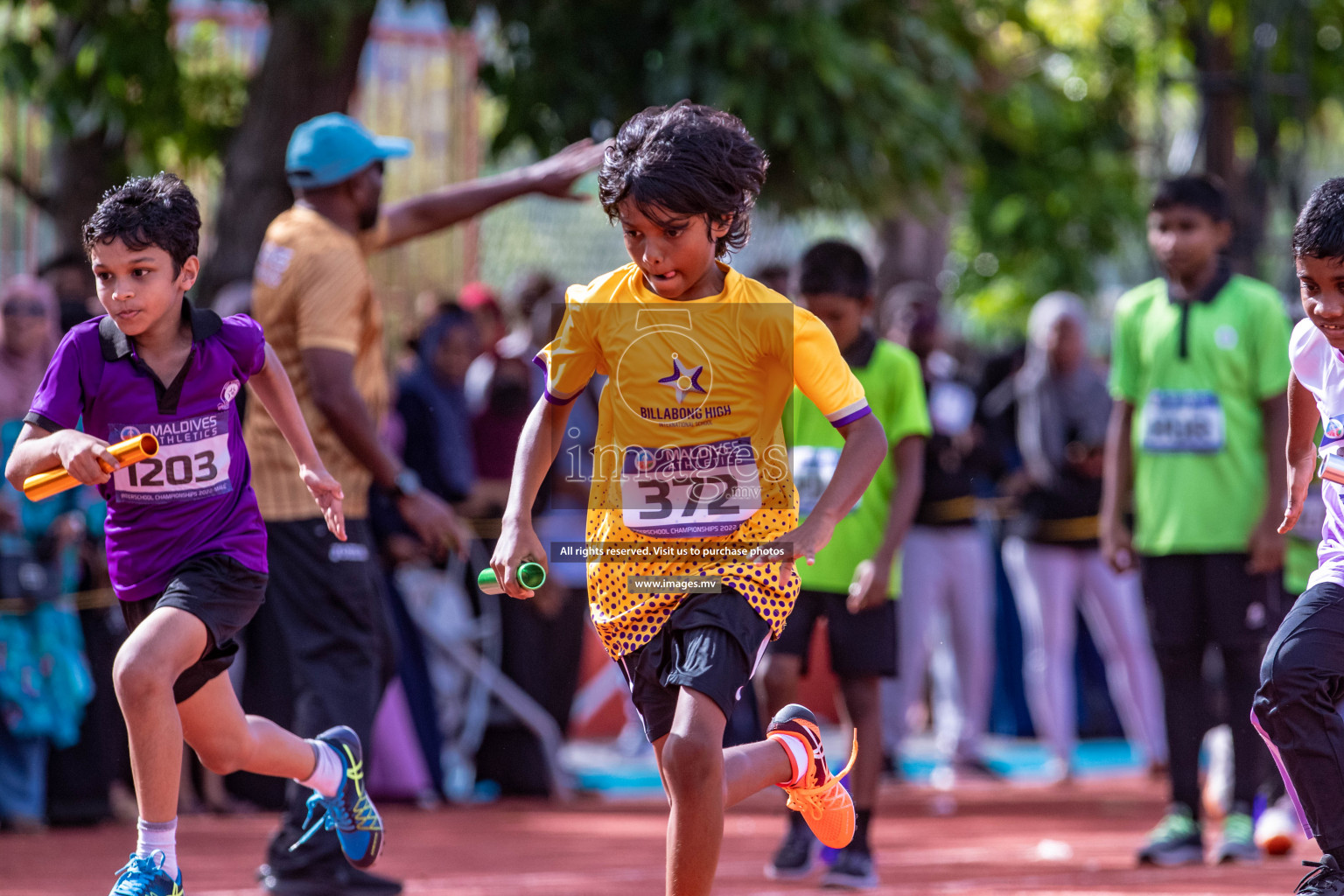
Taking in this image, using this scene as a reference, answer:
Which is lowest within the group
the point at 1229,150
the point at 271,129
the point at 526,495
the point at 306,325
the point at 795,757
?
the point at 795,757

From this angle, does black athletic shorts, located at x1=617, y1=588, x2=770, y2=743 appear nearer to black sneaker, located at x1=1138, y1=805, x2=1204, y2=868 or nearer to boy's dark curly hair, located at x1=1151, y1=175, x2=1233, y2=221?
black sneaker, located at x1=1138, y1=805, x2=1204, y2=868

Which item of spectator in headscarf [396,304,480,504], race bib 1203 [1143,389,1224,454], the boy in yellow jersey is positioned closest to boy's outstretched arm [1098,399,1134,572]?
race bib 1203 [1143,389,1224,454]

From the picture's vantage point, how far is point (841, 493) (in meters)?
4.08

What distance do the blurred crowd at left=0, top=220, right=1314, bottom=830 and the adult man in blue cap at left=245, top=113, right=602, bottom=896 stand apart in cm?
179

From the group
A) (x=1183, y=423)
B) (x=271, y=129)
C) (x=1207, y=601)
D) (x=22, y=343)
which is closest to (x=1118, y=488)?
(x=1183, y=423)

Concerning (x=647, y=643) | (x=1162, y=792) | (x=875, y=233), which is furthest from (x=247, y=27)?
(x=647, y=643)

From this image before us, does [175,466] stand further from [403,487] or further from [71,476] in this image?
[403,487]

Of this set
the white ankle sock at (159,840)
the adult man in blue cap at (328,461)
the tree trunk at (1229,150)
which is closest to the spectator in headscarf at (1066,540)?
the tree trunk at (1229,150)

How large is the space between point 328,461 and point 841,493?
7.43ft

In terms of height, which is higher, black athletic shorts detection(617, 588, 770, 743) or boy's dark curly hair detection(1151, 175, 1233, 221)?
boy's dark curly hair detection(1151, 175, 1233, 221)

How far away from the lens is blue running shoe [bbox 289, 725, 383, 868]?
514 cm

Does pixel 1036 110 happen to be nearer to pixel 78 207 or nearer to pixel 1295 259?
pixel 78 207

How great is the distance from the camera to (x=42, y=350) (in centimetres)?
790

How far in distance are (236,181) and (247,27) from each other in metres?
2.11
